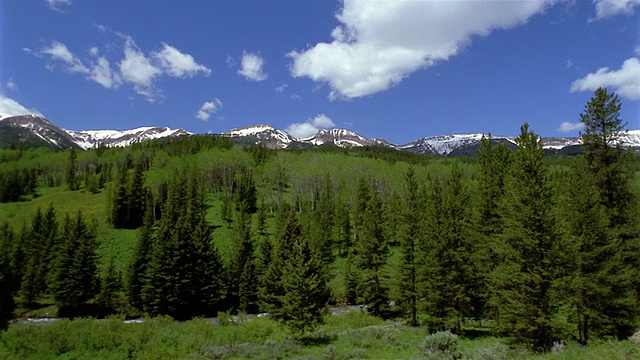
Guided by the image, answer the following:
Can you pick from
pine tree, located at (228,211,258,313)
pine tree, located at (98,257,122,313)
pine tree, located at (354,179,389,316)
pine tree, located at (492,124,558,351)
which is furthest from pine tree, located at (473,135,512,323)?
pine tree, located at (98,257,122,313)

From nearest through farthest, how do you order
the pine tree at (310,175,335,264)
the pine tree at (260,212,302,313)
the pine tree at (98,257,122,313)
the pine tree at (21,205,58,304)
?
1. the pine tree at (260,212,302,313)
2. the pine tree at (21,205,58,304)
3. the pine tree at (98,257,122,313)
4. the pine tree at (310,175,335,264)


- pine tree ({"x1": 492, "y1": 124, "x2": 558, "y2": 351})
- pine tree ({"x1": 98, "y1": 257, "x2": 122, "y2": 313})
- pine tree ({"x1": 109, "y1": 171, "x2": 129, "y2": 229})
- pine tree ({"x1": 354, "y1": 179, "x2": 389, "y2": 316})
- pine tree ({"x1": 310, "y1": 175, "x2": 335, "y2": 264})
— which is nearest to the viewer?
pine tree ({"x1": 492, "y1": 124, "x2": 558, "y2": 351})

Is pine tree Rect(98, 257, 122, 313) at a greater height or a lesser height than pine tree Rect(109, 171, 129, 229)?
lesser

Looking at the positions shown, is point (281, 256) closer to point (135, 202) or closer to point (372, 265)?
point (372, 265)

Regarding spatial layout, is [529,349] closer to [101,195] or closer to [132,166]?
[101,195]

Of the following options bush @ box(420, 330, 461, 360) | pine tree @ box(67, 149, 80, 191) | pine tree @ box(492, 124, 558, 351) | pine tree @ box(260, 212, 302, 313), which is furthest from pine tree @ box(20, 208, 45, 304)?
pine tree @ box(67, 149, 80, 191)

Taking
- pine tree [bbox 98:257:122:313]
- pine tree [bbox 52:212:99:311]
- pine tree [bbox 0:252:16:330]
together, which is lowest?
pine tree [bbox 98:257:122:313]

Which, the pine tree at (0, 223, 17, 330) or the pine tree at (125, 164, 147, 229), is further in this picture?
the pine tree at (125, 164, 147, 229)

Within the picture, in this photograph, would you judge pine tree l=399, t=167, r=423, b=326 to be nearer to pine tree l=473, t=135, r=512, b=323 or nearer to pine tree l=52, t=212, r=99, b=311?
pine tree l=473, t=135, r=512, b=323

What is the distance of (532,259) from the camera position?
69.4 feet

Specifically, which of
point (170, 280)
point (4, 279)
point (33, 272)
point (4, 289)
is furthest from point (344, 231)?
point (4, 279)

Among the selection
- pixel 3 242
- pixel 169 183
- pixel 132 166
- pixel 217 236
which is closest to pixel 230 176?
pixel 169 183

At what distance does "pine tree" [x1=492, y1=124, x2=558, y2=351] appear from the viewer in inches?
808

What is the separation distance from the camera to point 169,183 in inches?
3846
